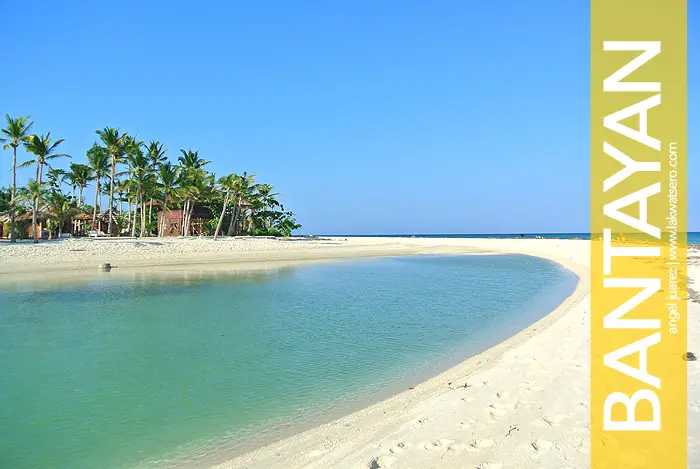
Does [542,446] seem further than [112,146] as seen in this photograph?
No

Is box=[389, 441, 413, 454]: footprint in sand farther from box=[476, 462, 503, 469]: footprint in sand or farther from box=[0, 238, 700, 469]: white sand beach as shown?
box=[476, 462, 503, 469]: footprint in sand

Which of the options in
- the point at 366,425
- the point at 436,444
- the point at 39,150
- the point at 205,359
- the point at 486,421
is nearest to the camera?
the point at 436,444

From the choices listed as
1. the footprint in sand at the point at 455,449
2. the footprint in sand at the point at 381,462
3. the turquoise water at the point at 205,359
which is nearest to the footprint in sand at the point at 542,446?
the footprint in sand at the point at 455,449

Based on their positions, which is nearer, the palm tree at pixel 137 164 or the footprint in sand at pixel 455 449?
the footprint in sand at pixel 455 449

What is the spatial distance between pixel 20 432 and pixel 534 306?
12.4 meters

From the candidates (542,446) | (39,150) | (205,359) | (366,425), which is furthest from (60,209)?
(542,446)

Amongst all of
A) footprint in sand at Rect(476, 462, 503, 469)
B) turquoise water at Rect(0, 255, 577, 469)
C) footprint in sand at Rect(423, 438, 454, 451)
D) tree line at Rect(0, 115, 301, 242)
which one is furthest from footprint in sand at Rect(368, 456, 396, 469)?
tree line at Rect(0, 115, 301, 242)

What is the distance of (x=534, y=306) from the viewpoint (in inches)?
514

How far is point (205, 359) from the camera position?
26.3 feet

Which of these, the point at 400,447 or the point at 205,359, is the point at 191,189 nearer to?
the point at 205,359

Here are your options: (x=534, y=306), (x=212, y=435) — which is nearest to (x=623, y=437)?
(x=212, y=435)

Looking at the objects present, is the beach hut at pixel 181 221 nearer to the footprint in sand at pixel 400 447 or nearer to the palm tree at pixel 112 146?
the palm tree at pixel 112 146

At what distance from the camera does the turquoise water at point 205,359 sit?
496 centimetres

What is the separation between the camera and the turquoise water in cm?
496
